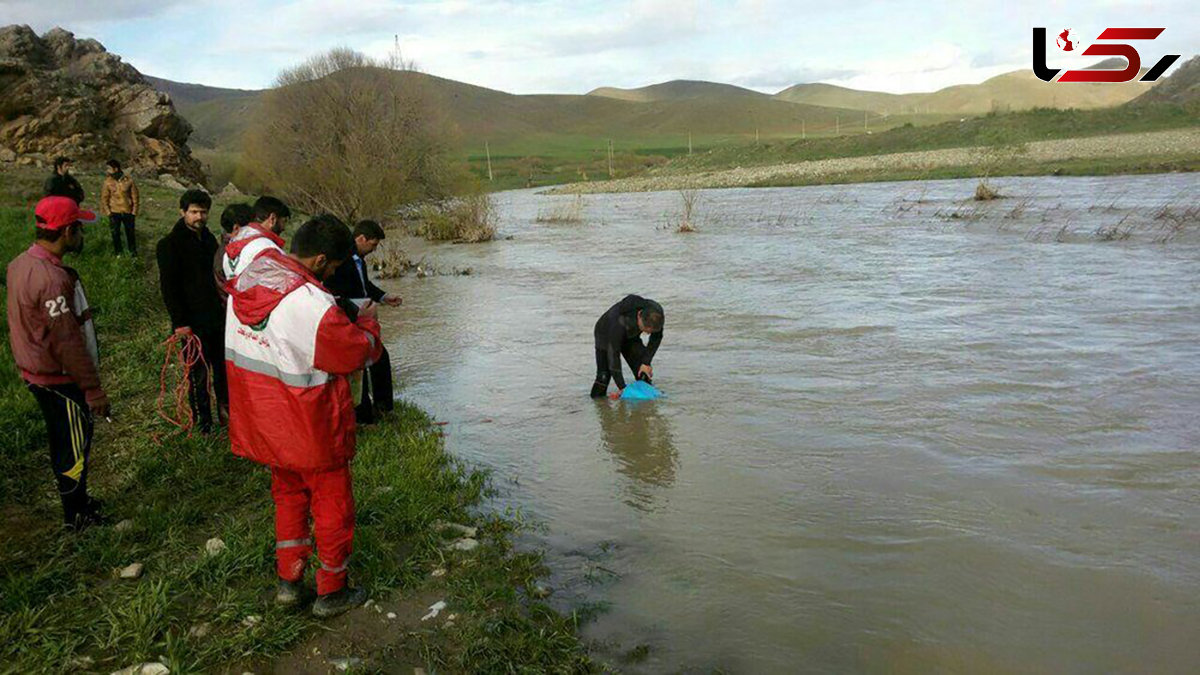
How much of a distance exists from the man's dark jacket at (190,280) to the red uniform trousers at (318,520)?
115 inches

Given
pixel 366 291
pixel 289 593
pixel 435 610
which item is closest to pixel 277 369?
pixel 289 593

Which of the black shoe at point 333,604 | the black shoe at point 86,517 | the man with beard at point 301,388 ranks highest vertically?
the man with beard at point 301,388

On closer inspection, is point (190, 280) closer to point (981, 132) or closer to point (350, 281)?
point (350, 281)

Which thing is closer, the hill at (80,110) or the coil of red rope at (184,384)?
the coil of red rope at (184,384)

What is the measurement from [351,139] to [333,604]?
30810mm

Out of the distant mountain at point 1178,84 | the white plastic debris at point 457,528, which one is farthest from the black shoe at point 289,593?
the distant mountain at point 1178,84

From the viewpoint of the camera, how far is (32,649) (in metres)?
3.42

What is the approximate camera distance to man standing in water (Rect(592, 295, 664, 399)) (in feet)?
22.9

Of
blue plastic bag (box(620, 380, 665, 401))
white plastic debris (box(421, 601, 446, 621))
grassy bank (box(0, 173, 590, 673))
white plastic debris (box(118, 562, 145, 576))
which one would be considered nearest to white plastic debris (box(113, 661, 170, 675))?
grassy bank (box(0, 173, 590, 673))

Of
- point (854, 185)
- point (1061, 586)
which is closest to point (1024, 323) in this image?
point (1061, 586)

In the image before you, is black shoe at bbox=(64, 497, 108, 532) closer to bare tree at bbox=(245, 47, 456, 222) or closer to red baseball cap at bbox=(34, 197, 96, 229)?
red baseball cap at bbox=(34, 197, 96, 229)

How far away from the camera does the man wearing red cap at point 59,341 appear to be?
4.26 metres

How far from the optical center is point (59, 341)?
433 cm
